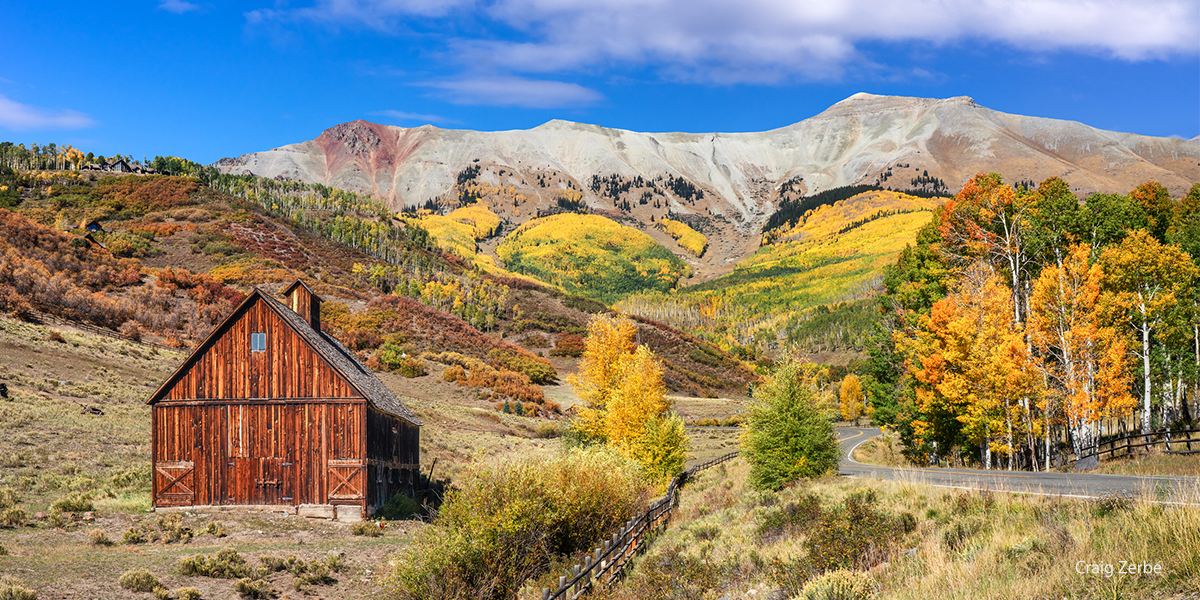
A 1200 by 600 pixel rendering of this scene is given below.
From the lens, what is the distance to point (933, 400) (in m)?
36.9

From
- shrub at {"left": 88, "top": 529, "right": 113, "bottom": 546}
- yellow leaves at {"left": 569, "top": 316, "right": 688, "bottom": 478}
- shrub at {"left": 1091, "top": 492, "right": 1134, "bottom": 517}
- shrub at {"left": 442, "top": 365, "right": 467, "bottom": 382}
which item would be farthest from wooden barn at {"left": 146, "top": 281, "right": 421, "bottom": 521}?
shrub at {"left": 442, "top": 365, "right": 467, "bottom": 382}

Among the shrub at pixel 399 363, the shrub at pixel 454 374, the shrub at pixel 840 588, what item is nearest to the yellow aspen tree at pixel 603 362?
the shrub at pixel 454 374

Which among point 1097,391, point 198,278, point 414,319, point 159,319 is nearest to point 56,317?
point 159,319

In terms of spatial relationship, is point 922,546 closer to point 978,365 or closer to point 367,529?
point 978,365

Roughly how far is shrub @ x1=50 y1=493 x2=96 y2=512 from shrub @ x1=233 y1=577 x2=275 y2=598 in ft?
33.6

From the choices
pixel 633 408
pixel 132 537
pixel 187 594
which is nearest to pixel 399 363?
pixel 633 408

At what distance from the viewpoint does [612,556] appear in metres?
21.6

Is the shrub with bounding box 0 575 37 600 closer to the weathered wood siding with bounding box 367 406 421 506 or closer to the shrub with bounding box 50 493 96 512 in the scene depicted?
the shrub with bounding box 50 493 96 512

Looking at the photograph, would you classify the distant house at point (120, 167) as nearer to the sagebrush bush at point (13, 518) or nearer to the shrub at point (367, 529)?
the sagebrush bush at point (13, 518)

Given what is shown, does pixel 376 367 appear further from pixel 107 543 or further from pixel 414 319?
pixel 107 543

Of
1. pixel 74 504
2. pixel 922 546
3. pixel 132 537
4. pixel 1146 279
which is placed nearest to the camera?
pixel 922 546

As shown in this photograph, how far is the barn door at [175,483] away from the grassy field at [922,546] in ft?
67.7

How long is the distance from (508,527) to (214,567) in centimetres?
934

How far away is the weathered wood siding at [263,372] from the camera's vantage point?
31953 millimetres
